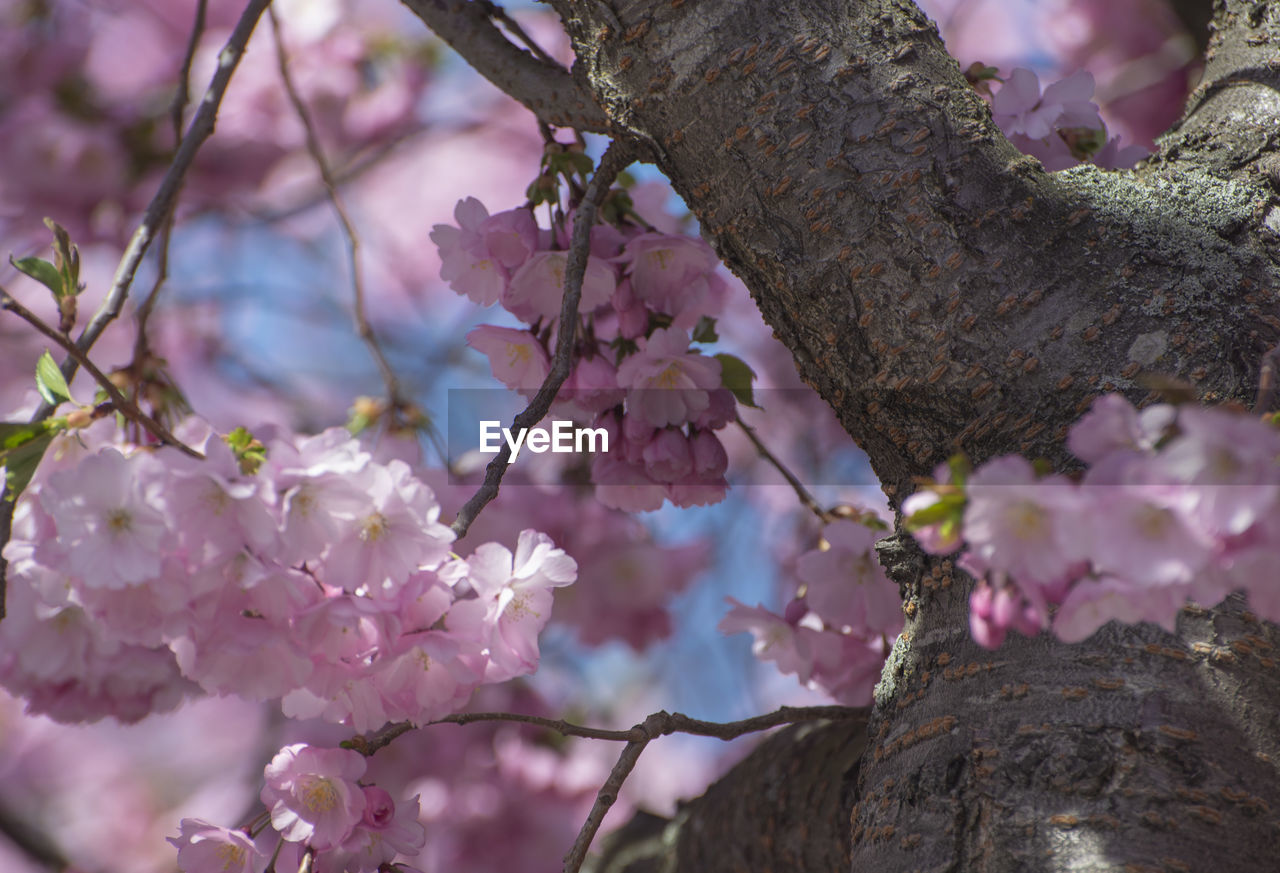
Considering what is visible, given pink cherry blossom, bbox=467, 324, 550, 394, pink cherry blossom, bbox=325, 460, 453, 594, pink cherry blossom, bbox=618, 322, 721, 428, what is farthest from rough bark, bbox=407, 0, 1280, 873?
pink cherry blossom, bbox=325, 460, 453, 594

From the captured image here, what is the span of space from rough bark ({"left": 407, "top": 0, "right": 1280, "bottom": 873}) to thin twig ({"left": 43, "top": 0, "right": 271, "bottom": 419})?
396 millimetres

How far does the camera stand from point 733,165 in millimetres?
842

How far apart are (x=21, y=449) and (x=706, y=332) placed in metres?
0.65

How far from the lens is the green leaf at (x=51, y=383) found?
811 mm

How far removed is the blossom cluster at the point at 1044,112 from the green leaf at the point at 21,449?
0.97m

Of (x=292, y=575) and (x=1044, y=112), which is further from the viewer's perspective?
(x=1044, y=112)

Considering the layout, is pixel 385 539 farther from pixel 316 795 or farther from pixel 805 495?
pixel 805 495

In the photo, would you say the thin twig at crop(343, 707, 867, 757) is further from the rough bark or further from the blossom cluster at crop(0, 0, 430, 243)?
the blossom cluster at crop(0, 0, 430, 243)

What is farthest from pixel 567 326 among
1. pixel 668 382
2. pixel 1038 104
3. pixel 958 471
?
pixel 1038 104

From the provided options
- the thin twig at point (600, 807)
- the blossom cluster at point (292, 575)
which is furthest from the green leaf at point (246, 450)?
the thin twig at point (600, 807)

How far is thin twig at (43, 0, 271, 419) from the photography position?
851 mm

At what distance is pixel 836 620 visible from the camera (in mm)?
1135

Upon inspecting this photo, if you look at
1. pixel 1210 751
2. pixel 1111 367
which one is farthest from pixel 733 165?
pixel 1210 751

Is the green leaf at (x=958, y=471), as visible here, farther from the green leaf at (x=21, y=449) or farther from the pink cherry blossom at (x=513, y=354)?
the green leaf at (x=21, y=449)
